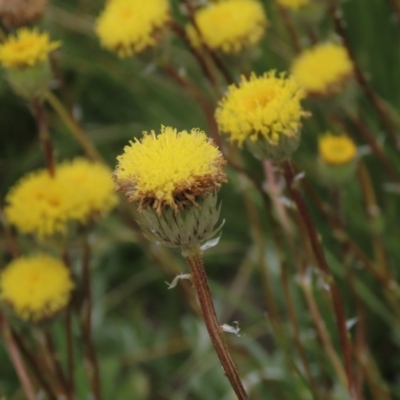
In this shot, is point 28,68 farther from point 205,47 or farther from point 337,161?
point 337,161

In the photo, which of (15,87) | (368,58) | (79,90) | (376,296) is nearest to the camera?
(15,87)

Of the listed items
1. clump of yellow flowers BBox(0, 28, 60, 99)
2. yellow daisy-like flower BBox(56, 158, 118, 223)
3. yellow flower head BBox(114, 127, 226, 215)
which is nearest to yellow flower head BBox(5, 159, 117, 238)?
yellow daisy-like flower BBox(56, 158, 118, 223)

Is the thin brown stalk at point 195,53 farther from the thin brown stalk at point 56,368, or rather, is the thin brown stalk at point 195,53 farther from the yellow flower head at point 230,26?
the thin brown stalk at point 56,368

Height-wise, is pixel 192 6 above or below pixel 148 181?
above

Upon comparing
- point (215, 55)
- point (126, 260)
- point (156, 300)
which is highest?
point (215, 55)

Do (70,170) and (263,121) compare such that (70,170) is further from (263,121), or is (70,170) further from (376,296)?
(376,296)

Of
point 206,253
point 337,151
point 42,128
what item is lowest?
point 206,253

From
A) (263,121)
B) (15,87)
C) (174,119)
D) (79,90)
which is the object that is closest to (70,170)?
(15,87)

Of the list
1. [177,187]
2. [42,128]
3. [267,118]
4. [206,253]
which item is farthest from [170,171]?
[206,253]
